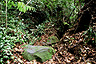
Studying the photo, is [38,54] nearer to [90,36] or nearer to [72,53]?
[72,53]

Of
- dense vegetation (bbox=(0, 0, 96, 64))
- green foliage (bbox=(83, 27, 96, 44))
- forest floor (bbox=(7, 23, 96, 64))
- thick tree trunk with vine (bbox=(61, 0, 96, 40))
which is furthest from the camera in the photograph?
dense vegetation (bbox=(0, 0, 96, 64))

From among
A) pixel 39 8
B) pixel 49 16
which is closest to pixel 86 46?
pixel 49 16

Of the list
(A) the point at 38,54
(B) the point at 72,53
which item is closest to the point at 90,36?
(B) the point at 72,53

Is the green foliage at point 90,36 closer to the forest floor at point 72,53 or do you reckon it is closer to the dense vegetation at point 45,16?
the forest floor at point 72,53

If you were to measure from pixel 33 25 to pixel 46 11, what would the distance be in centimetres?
137

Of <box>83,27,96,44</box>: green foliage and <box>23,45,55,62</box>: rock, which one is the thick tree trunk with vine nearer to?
<box>83,27,96,44</box>: green foliage

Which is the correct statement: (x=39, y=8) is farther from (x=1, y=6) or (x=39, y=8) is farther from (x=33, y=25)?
Result: (x=1, y=6)

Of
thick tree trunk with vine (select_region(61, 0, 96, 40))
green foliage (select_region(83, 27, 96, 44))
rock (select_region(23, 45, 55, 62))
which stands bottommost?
rock (select_region(23, 45, 55, 62))

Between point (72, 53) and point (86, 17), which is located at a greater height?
point (86, 17)

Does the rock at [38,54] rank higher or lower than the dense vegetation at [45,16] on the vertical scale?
lower

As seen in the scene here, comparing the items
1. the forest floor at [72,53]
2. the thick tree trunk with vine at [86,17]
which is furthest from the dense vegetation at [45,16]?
the forest floor at [72,53]

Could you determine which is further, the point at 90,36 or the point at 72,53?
the point at 72,53

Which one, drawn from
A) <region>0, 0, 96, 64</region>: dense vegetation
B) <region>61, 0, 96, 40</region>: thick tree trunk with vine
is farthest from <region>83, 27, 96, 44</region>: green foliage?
<region>0, 0, 96, 64</region>: dense vegetation

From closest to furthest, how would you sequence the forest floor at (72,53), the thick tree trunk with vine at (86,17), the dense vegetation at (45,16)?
1. the forest floor at (72,53)
2. the thick tree trunk with vine at (86,17)
3. the dense vegetation at (45,16)
